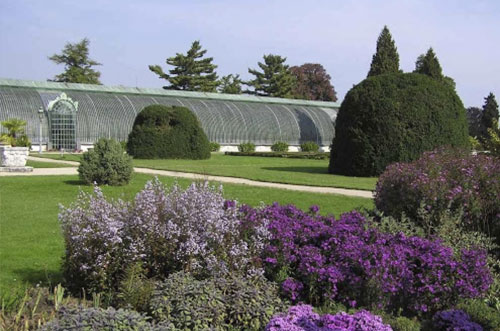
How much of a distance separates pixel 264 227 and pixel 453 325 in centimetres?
164

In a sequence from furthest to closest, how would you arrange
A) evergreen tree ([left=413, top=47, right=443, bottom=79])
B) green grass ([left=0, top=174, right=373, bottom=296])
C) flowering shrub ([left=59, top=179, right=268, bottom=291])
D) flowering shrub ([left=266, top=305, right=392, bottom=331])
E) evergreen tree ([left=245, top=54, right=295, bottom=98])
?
evergreen tree ([left=245, top=54, right=295, bottom=98]) < evergreen tree ([left=413, top=47, right=443, bottom=79]) < green grass ([left=0, top=174, right=373, bottom=296]) < flowering shrub ([left=59, top=179, right=268, bottom=291]) < flowering shrub ([left=266, top=305, right=392, bottom=331])

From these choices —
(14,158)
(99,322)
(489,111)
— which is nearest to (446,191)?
(99,322)

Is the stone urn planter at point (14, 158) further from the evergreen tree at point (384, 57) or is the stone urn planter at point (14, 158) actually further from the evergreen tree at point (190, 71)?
the evergreen tree at point (190, 71)

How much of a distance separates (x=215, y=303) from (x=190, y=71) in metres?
50.0

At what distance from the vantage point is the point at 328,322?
336 cm

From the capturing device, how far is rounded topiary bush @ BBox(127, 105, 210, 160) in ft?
84.1

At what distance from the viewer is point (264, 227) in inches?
180

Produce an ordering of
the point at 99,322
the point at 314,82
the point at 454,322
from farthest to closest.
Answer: the point at 314,82 → the point at 454,322 → the point at 99,322

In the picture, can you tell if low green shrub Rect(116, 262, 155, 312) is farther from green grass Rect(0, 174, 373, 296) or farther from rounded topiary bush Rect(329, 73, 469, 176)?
rounded topiary bush Rect(329, 73, 469, 176)

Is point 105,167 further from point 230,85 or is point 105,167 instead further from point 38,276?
point 230,85

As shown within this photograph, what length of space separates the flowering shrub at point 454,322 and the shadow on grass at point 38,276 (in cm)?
326

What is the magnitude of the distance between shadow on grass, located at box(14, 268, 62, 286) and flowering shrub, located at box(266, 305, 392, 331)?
2.50m

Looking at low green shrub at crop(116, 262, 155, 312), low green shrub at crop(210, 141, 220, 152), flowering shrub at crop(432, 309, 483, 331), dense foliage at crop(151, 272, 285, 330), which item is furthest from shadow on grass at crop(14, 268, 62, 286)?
low green shrub at crop(210, 141, 220, 152)

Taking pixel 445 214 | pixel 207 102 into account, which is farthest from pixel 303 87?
pixel 445 214
